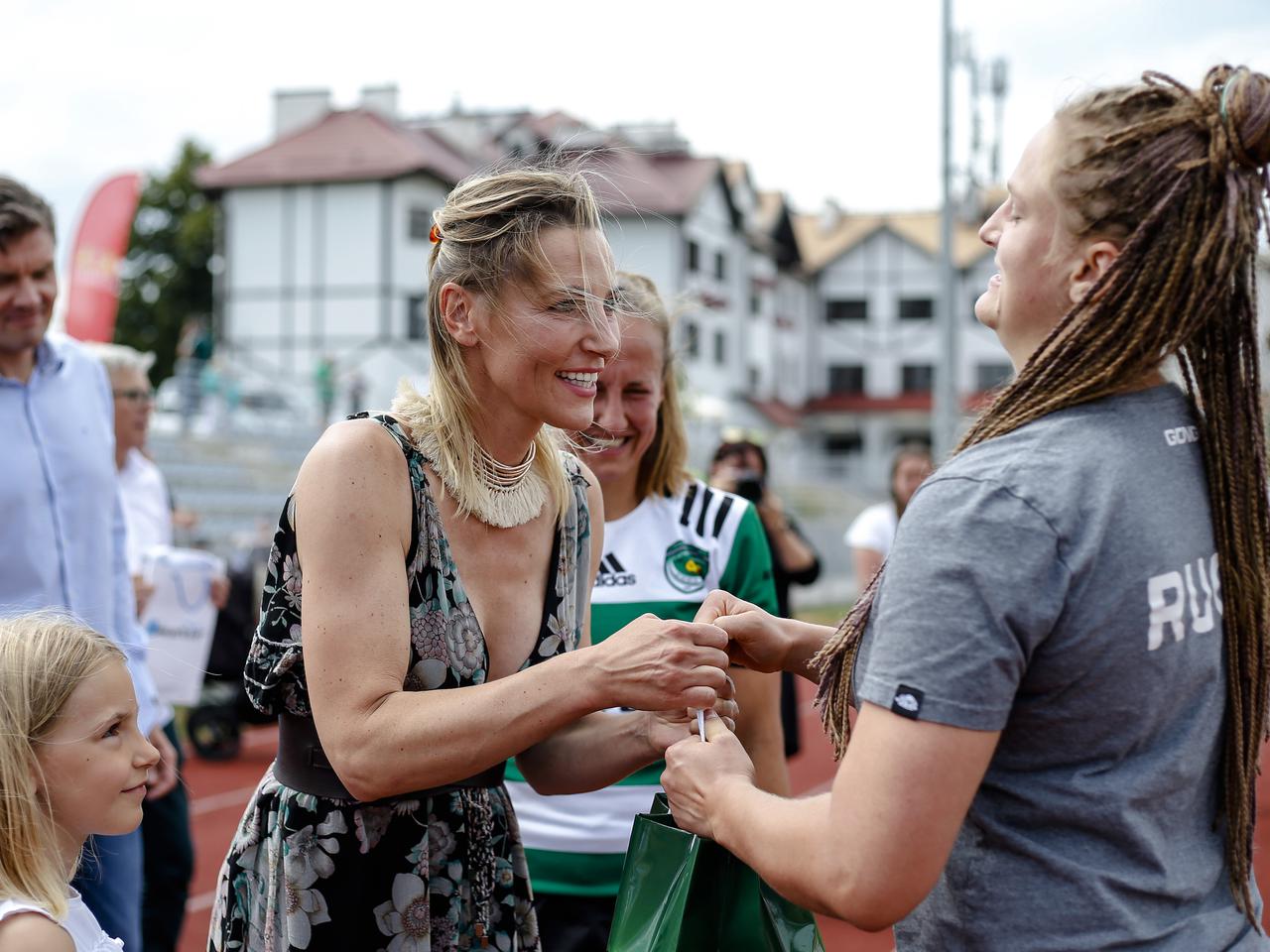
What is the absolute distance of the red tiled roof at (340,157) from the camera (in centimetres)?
3453

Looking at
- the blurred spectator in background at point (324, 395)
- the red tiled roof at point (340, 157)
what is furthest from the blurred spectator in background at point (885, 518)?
the red tiled roof at point (340, 157)

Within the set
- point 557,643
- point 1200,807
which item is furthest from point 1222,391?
point 557,643

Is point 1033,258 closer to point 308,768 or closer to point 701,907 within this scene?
point 701,907

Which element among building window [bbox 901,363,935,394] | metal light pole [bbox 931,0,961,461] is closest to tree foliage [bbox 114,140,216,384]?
building window [bbox 901,363,935,394]

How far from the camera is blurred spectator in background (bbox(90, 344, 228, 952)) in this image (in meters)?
4.68

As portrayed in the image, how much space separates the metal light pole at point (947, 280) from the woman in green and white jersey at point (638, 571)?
466 inches

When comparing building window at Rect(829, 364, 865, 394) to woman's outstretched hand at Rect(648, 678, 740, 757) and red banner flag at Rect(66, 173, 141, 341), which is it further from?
woman's outstretched hand at Rect(648, 678, 740, 757)

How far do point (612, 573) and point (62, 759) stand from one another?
148 cm

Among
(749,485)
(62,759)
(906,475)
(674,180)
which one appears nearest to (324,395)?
(906,475)

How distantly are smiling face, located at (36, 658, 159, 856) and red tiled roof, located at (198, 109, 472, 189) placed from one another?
3330 centimetres

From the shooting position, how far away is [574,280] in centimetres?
229

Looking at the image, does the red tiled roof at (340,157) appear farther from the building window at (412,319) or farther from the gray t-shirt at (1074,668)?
the gray t-shirt at (1074,668)

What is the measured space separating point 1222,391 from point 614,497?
1.95 metres

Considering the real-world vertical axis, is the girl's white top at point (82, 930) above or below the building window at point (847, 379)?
below
